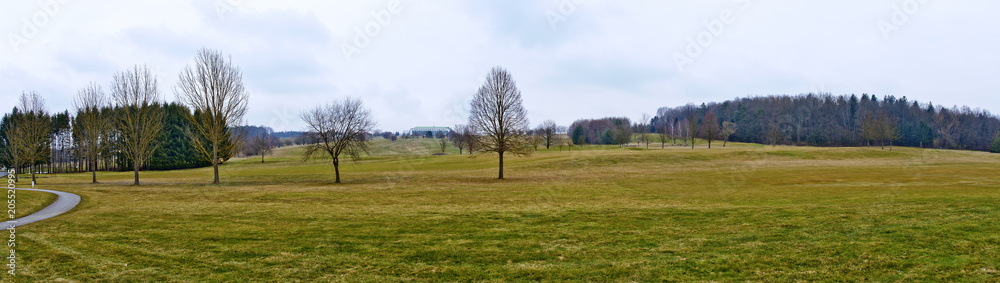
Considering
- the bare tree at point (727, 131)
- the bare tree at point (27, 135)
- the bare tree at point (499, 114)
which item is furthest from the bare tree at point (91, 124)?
the bare tree at point (727, 131)

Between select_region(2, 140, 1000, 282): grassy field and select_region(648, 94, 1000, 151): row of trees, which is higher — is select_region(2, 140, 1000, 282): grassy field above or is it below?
below

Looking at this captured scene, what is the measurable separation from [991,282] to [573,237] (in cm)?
733

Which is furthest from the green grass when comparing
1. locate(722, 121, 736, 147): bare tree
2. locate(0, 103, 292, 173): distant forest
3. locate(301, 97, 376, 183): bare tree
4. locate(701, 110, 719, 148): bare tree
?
locate(722, 121, 736, 147): bare tree

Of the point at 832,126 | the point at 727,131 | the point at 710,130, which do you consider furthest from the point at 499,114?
the point at 832,126

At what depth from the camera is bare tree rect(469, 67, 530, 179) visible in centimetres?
3825

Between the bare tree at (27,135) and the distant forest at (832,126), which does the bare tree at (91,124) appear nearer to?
the bare tree at (27,135)

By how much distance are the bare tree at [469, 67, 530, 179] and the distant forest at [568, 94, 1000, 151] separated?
7614 cm

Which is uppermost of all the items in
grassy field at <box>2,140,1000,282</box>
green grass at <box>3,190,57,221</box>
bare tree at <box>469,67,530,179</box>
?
bare tree at <box>469,67,530,179</box>

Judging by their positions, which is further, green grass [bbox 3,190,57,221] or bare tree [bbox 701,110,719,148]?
Result: bare tree [bbox 701,110,719,148]

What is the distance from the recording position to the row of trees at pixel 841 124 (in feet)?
387

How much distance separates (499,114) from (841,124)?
144529 millimetres

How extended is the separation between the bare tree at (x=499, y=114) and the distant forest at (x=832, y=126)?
2998 inches

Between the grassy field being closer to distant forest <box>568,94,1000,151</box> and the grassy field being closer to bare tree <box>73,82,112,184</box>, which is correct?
bare tree <box>73,82,112,184</box>

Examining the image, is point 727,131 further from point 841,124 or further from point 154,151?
point 154,151
